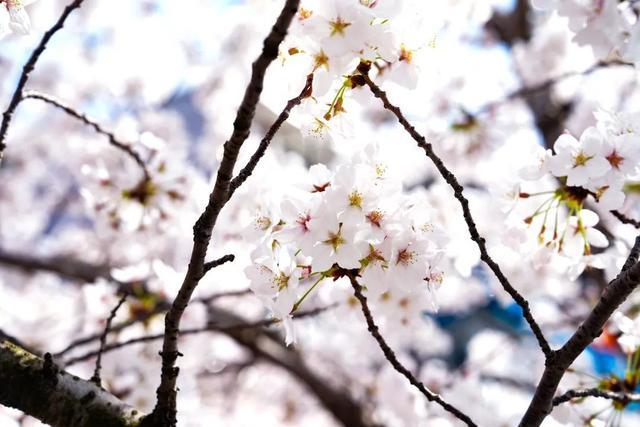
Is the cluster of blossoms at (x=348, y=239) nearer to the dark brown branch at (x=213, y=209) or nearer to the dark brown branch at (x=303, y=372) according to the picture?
the dark brown branch at (x=213, y=209)

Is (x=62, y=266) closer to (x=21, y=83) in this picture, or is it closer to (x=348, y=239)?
(x=21, y=83)

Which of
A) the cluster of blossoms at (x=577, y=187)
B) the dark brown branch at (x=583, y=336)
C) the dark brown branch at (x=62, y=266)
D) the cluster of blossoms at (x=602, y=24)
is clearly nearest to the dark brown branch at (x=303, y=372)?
the dark brown branch at (x=62, y=266)

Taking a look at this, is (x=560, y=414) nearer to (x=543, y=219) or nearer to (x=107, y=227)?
(x=543, y=219)

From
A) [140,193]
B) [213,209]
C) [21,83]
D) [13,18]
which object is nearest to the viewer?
[213,209]

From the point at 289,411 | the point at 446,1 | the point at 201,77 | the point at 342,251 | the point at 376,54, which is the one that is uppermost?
the point at 201,77

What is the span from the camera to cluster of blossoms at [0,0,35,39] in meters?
1.07

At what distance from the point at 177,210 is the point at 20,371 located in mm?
994

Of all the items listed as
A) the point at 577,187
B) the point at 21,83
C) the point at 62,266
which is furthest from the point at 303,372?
the point at 21,83

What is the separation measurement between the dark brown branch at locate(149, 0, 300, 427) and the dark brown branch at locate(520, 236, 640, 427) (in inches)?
21.6

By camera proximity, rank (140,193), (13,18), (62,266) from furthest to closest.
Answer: (62,266)
(140,193)
(13,18)

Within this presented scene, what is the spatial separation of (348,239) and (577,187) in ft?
1.74

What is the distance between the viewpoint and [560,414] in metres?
1.23

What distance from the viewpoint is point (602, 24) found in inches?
43.8

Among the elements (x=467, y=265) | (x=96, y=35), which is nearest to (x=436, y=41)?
(x=467, y=265)
